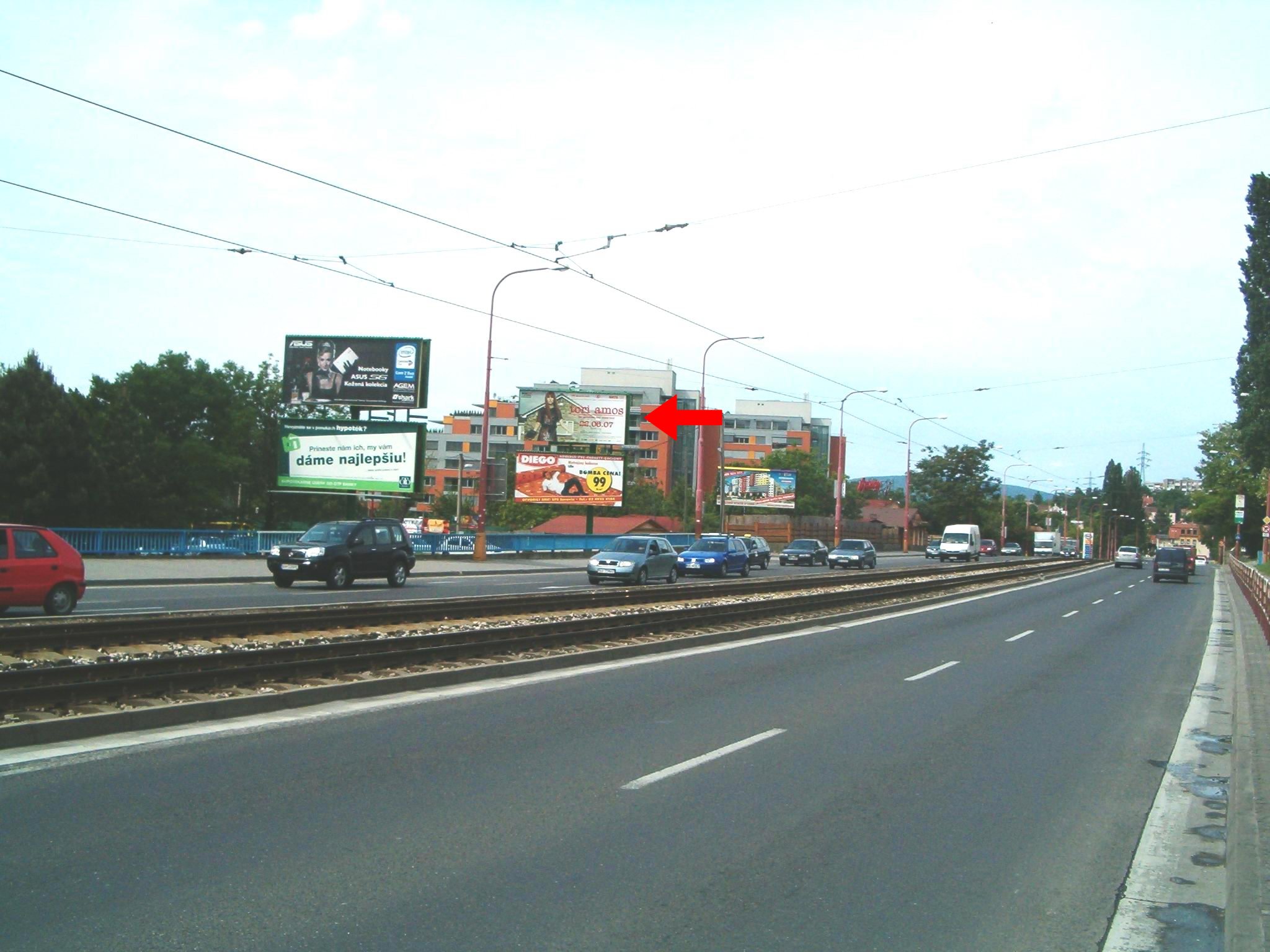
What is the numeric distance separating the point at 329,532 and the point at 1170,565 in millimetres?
42189

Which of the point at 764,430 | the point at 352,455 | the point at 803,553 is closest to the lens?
the point at 352,455

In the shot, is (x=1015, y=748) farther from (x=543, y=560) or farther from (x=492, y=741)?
(x=543, y=560)

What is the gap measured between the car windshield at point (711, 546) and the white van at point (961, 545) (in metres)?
29.4

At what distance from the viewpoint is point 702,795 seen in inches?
301

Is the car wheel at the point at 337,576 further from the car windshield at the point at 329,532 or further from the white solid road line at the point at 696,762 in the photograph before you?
the white solid road line at the point at 696,762

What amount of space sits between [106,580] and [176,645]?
44.5 ft

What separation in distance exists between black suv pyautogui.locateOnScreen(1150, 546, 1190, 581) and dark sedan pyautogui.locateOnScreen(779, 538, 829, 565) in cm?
1572

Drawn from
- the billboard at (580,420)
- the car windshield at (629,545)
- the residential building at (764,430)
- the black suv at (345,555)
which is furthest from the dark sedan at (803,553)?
the residential building at (764,430)

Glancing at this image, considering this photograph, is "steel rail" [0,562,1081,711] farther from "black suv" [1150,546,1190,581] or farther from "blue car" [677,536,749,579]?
"black suv" [1150,546,1190,581]

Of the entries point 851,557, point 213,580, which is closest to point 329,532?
point 213,580

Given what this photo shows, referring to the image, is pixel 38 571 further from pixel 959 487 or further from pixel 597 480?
pixel 959 487

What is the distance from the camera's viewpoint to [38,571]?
1766 cm

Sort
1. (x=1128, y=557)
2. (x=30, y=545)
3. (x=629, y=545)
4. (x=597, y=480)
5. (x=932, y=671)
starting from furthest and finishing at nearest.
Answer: (x=1128, y=557)
(x=597, y=480)
(x=629, y=545)
(x=30, y=545)
(x=932, y=671)
